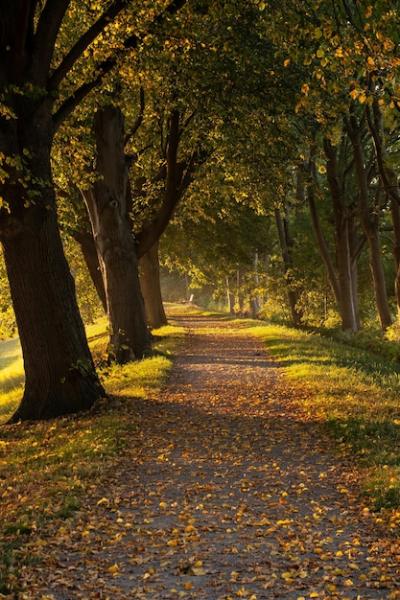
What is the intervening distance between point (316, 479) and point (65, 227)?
1635 cm

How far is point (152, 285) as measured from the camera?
102ft

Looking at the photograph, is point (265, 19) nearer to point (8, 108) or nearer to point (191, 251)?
point (8, 108)

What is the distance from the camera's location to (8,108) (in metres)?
10.1

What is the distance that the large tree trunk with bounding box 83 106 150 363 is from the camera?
708 inches

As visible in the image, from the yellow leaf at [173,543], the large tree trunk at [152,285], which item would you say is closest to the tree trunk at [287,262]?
the large tree trunk at [152,285]

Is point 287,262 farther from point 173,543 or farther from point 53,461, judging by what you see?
point 173,543

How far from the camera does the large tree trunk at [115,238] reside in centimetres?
1798

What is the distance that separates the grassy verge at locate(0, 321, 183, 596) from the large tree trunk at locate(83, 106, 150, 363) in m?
3.99

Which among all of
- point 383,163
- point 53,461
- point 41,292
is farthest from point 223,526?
point 383,163

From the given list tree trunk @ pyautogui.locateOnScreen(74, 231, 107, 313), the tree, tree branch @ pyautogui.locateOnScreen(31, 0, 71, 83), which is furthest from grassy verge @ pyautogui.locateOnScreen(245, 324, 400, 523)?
tree trunk @ pyautogui.locateOnScreen(74, 231, 107, 313)

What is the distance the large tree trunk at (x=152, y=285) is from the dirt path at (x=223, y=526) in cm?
1974

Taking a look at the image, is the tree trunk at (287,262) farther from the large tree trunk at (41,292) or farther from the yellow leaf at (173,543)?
the yellow leaf at (173,543)

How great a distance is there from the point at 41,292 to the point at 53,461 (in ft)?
11.8

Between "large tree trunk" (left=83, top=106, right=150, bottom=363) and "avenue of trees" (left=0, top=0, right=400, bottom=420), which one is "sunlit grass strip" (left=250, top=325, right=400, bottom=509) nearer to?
"avenue of trees" (left=0, top=0, right=400, bottom=420)
